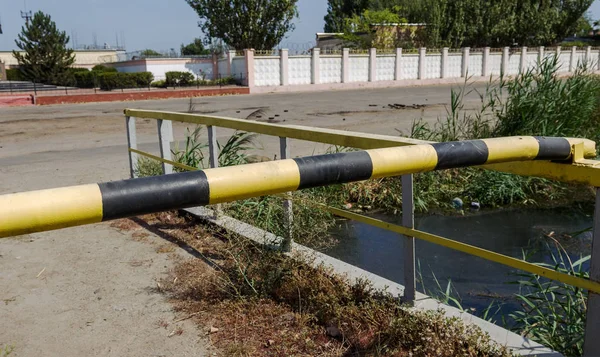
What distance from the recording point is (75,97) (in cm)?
2698

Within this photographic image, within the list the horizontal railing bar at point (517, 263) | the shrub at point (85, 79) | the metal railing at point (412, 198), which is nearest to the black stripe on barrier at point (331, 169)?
the metal railing at point (412, 198)

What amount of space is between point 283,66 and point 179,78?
26.5ft

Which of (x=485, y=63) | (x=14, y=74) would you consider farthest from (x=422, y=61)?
(x=14, y=74)

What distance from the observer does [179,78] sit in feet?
127

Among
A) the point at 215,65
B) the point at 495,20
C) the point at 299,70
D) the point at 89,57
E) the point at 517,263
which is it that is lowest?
the point at 517,263

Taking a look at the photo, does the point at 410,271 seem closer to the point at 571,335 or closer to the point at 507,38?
the point at 571,335

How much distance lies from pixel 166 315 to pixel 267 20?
139 feet

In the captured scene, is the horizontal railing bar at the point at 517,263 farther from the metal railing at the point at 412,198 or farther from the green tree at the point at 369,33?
the green tree at the point at 369,33

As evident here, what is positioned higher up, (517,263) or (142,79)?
(517,263)

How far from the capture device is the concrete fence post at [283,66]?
117 ft

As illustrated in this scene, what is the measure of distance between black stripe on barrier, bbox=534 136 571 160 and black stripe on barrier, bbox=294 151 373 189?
2.54 feet

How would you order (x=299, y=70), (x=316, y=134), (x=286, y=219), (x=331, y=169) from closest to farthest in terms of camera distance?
(x=331, y=169), (x=316, y=134), (x=286, y=219), (x=299, y=70)

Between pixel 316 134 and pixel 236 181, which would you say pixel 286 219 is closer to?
pixel 316 134

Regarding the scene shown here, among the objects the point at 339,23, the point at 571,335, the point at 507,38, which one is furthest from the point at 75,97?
the point at 339,23
